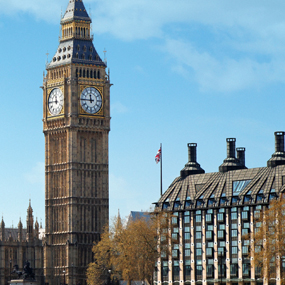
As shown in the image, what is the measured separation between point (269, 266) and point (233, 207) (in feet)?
59.1

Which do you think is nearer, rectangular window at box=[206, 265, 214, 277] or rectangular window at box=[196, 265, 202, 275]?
rectangular window at box=[206, 265, 214, 277]

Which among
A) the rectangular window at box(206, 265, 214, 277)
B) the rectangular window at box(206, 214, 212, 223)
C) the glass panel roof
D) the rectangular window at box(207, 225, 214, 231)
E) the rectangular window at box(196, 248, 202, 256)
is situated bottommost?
the rectangular window at box(206, 265, 214, 277)

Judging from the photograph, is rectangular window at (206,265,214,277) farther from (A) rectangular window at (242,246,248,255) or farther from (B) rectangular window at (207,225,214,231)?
(A) rectangular window at (242,246,248,255)

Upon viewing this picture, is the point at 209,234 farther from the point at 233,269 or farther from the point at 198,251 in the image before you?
the point at 233,269

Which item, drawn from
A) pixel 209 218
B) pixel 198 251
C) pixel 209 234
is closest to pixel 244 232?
pixel 209 234

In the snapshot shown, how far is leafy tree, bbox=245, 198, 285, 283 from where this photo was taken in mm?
174000

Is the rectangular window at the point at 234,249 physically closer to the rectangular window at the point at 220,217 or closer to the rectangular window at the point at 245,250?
the rectangular window at the point at 245,250

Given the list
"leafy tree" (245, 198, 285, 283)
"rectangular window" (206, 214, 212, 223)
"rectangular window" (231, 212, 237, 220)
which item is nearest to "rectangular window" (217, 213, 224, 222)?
"rectangular window" (206, 214, 212, 223)

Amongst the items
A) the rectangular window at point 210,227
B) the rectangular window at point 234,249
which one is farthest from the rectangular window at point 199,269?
the rectangular window at point 234,249

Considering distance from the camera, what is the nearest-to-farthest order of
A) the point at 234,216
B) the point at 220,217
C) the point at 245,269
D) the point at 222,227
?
the point at 245,269
the point at 234,216
the point at 222,227
the point at 220,217

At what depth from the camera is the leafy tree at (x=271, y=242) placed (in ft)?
571

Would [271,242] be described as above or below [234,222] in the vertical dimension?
below

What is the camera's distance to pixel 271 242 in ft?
582

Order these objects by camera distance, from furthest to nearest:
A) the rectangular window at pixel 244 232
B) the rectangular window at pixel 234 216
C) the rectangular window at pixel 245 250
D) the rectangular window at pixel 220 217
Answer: the rectangular window at pixel 220 217, the rectangular window at pixel 234 216, the rectangular window at pixel 244 232, the rectangular window at pixel 245 250
